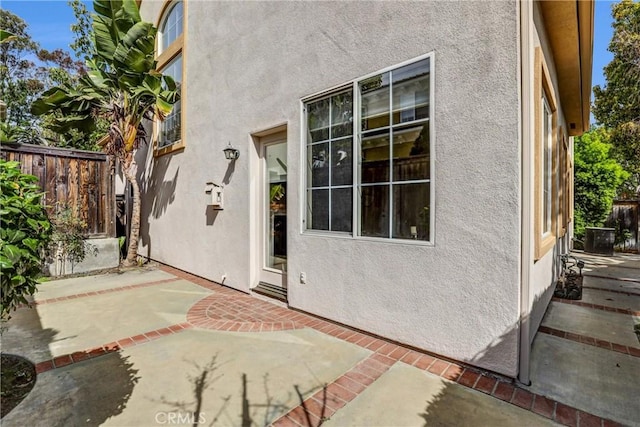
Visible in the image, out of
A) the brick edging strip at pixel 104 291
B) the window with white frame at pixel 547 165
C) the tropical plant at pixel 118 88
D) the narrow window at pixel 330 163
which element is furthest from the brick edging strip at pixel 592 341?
the tropical plant at pixel 118 88

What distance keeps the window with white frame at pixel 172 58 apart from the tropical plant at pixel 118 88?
65cm

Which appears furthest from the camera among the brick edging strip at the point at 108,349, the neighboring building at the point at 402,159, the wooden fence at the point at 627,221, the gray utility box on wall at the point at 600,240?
the wooden fence at the point at 627,221

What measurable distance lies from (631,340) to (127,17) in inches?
483

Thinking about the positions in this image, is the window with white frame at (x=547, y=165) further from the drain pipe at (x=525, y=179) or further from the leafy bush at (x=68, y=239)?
the leafy bush at (x=68, y=239)

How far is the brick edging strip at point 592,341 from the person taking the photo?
385cm

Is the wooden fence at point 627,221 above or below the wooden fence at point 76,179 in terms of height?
below

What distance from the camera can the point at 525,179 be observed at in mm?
3174

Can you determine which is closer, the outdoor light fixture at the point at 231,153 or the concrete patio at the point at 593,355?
the concrete patio at the point at 593,355

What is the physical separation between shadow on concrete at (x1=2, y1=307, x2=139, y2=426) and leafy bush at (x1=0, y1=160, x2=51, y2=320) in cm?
106

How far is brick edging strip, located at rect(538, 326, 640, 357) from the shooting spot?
385 cm

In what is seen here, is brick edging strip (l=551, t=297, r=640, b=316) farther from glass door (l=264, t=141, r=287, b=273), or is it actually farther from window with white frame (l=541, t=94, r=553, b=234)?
glass door (l=264, t=141, r=287, b=273)

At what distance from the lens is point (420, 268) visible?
12.6 feet

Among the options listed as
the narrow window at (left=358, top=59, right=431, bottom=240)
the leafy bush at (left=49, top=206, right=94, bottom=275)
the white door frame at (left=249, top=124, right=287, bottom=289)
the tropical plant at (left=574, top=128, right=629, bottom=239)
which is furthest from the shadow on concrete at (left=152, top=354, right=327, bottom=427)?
the tropical plant at (left=574, top=128, right=629, bottom=239)

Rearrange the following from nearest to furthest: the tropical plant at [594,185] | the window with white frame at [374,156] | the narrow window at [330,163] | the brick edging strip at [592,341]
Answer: the brick edging strip at [592,341] → the window with white frame at [374,156] → the narrow window at [330,163] → the tropical plant at [594,185]
